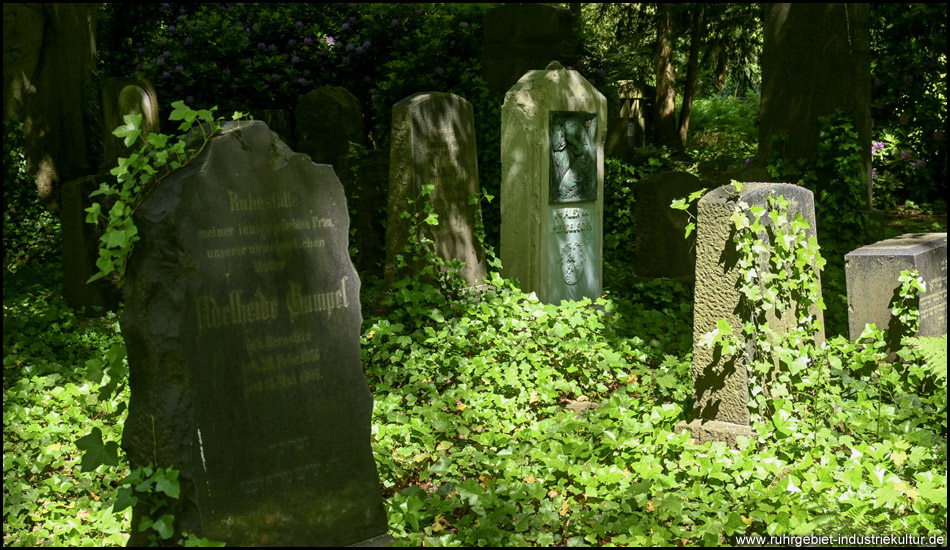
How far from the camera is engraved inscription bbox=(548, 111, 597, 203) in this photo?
7324 mm

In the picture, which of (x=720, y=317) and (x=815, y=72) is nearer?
(x=720, y=317)

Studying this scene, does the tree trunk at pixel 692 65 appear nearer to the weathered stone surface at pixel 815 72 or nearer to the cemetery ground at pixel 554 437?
the weathered stone surface at pixel 815 72

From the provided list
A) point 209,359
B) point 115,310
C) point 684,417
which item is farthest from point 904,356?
point 115,310

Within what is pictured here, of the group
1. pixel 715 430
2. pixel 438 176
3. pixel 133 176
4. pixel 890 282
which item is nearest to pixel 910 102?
pixel 890 282

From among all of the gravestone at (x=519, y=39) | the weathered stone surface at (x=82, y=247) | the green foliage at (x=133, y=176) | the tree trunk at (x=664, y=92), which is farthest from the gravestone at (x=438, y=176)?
the tree trunk at (x=664, y=92)

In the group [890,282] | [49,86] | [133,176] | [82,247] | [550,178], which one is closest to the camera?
[133,176]

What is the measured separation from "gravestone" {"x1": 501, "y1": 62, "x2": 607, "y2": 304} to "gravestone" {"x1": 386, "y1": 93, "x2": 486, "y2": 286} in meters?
0.32

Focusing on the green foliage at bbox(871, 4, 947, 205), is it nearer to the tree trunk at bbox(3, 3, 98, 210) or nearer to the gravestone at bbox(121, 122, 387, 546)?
the gravestone at bbox(121, 122, 387, 546)

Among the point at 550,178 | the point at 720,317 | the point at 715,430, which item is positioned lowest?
the point at 715,430

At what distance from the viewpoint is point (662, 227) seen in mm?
8305

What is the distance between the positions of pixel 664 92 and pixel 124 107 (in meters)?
13.0

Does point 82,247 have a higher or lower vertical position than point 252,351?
higher

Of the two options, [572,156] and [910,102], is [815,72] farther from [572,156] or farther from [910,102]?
[910,102]

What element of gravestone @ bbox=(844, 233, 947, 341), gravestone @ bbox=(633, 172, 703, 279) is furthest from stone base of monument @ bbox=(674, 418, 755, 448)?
gravestone @ bbox=(633, 172, 703, 279)
